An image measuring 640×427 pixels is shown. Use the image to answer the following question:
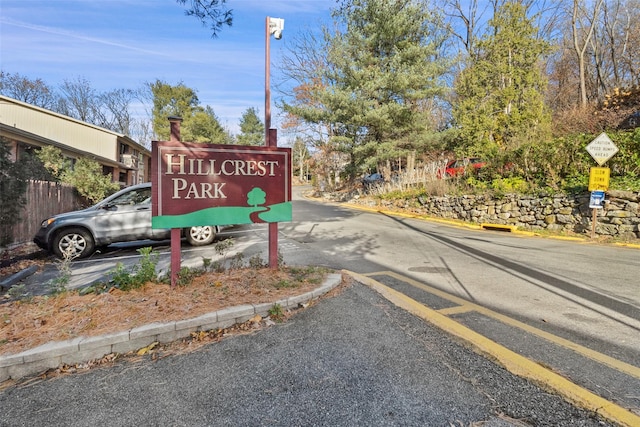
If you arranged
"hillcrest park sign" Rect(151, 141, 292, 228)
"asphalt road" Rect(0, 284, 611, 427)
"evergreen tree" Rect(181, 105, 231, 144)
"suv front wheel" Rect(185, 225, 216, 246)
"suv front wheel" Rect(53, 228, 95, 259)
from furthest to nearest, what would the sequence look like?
1. "evergreen tree" Rect(181, 105, 231, 144)
2. "suv front wheel" Rect(185, 225, 216, 246)
3. "suv front wheel" Rect(53, 228, 95, 259)
4. "hillcrest park sign" Rect(151, 141, 292, 228)
5. "asphalt road" Rect(0, 284, 611, 427)

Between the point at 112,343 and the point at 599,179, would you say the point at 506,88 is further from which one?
the point at 112,343

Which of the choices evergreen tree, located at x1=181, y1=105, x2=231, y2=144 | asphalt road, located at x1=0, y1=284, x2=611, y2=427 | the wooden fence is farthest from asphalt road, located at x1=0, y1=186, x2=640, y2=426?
evergreen tree, located at x1=181, y1=105, x2=231, y2=144

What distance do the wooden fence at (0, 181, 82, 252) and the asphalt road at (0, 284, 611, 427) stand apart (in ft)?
19.2

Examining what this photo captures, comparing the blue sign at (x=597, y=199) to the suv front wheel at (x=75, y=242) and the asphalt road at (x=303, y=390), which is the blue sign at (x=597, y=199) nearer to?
the asphalt road at (x=303, y=390)

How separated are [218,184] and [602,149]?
1003cm

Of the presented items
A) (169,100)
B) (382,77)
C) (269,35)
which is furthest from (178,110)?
(269,35)

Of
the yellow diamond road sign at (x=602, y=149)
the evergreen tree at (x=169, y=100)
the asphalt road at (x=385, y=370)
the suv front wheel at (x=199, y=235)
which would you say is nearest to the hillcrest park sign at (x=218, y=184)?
the asphalt road at (x=385, y=370)

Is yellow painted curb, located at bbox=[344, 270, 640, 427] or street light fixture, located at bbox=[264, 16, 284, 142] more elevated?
street light fixture, located at bbox=[264, 16, 284, 142]

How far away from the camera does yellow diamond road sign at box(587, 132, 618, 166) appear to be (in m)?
8.64

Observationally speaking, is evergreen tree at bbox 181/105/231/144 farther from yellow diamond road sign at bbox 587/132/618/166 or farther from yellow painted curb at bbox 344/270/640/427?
yellow painted curb at bbox 344/270/640/427

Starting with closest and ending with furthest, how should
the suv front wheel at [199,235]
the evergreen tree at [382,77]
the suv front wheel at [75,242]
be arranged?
the suv front wheel at [75,242]
the suv front wheel at [199,235]
the evergreen tree at [382,77]

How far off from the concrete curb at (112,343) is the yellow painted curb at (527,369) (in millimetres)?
1653

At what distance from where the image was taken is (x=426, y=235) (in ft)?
30.8

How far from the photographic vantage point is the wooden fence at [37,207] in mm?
7418
